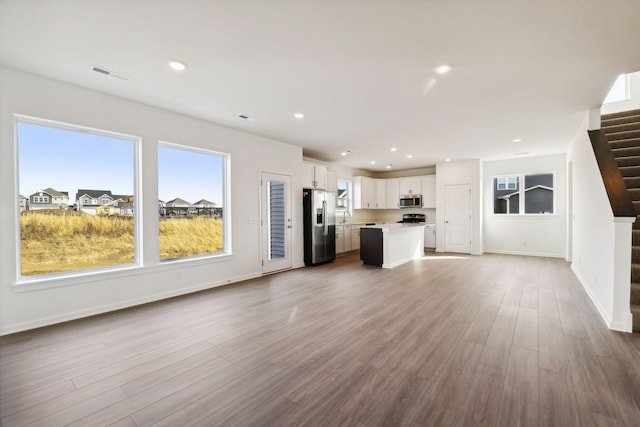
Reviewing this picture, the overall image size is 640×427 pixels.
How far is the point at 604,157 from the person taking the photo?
3604 millimetres

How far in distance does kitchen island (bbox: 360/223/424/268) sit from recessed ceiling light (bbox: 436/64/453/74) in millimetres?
3707

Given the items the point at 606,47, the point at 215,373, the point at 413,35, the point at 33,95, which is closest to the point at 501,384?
the point at 215,373

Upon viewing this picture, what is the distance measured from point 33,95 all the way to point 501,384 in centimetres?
526

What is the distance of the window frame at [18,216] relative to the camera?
9.91 feet

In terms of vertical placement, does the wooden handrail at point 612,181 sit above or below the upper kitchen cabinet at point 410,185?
below

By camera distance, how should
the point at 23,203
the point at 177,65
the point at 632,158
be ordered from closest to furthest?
the point at 177,65 < the point at 23,203 < the point at 632,158

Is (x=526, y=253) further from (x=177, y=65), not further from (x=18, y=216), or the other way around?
(x=18, y=216)

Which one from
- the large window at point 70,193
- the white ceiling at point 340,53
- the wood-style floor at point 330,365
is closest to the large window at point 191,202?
the large window at point 70,193

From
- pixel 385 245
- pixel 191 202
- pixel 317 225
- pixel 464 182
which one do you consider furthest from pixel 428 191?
pixel 191 202

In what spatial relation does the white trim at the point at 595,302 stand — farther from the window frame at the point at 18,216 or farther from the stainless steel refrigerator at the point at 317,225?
the window frame at the point at 18,216

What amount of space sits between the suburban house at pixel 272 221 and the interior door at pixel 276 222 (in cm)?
7

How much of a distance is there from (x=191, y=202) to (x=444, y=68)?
4062 mm

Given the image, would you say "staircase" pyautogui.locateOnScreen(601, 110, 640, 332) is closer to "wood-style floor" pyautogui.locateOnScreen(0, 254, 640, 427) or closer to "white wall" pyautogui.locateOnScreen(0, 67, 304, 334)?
"wood-style floor" pyautogui.locateOnScreen(0, 254, 640, 427)

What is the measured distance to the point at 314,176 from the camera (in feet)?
23.5
